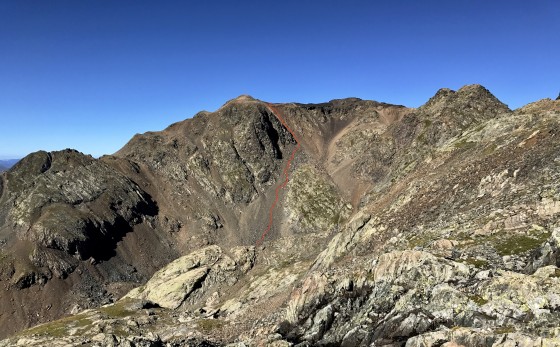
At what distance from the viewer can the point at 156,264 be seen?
13012 centimetres

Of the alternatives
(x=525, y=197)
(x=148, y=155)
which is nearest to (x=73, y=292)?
(x=148, y=155)

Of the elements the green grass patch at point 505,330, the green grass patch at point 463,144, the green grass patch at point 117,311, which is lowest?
the green grass patch at point 117,311

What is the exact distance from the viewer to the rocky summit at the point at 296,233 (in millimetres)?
30655

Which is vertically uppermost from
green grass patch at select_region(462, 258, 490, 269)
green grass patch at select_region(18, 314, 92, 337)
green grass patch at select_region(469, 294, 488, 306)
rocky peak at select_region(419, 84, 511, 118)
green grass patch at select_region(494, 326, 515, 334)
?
rocky peak at select_region(419, 84, 511, 118)

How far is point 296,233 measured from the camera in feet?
444

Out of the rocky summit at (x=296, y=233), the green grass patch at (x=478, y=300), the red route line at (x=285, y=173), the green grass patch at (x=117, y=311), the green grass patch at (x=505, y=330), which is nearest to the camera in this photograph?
the green grass patch at (x=505, y=330)

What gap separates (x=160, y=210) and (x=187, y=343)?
106708 millimetres

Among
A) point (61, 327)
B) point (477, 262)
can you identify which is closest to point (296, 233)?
point (61, 327)

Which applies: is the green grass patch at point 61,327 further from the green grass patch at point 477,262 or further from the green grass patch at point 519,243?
the green grass patch at point 519,243

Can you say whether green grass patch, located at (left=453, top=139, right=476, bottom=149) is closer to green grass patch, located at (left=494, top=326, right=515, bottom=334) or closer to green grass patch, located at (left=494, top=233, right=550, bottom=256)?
green grass patch, located at (left=494, top=233, right=550, bottom=256)

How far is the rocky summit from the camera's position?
30655mm

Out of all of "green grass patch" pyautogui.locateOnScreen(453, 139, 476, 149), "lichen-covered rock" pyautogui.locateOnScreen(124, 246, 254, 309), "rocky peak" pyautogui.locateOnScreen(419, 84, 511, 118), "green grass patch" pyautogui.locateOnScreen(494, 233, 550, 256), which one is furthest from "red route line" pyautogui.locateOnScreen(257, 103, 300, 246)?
"green grass patch" pyautogui.locateOnScreen(494, 233, 550, 256)

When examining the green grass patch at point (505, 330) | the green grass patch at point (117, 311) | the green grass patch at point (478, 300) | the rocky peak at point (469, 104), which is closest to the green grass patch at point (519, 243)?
the green grass patch at point (478, 300)

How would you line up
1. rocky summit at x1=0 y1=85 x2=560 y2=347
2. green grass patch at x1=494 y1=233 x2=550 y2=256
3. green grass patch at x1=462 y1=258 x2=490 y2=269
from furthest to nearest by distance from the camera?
green grass patch at x1=494 y1=233 x2=550 y2=256
green grass patch at x1=462 y1=258 x2=490 y2=269
rocky summit at x1=0 y1=85 x2=560 y2=347
